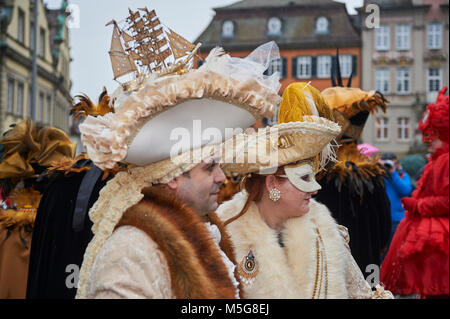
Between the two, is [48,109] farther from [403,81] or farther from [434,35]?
[434,35]

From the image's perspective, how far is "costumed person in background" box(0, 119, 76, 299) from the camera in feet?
14.6

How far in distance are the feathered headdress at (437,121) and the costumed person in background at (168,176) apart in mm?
2776

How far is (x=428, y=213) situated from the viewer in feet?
14.6

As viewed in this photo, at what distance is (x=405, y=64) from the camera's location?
32.3 metres

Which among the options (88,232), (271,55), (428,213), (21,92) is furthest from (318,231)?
(21,92)

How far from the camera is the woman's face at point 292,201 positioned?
2.80 metres

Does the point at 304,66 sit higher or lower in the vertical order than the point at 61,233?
higher

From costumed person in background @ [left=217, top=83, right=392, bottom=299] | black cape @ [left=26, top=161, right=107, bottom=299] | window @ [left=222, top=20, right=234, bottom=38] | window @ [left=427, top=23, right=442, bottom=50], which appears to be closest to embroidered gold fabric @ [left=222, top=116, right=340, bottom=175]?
Answer: costumed person in background @ [left=217, top=83, right=392, bottom=299]

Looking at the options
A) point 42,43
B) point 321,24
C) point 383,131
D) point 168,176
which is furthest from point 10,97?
point 168,176

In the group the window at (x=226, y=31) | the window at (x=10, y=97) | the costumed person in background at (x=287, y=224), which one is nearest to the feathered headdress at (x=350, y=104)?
the window at (x=226, y=31)

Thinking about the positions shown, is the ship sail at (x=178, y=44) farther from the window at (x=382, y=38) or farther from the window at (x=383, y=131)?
the window at (x=382, y=38)

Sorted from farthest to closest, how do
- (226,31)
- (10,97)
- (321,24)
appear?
1. (321,24)
2. (10,97)
3. (226,31)

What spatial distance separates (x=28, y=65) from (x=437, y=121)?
24.8 m

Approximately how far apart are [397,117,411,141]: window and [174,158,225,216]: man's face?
30.6 meters
